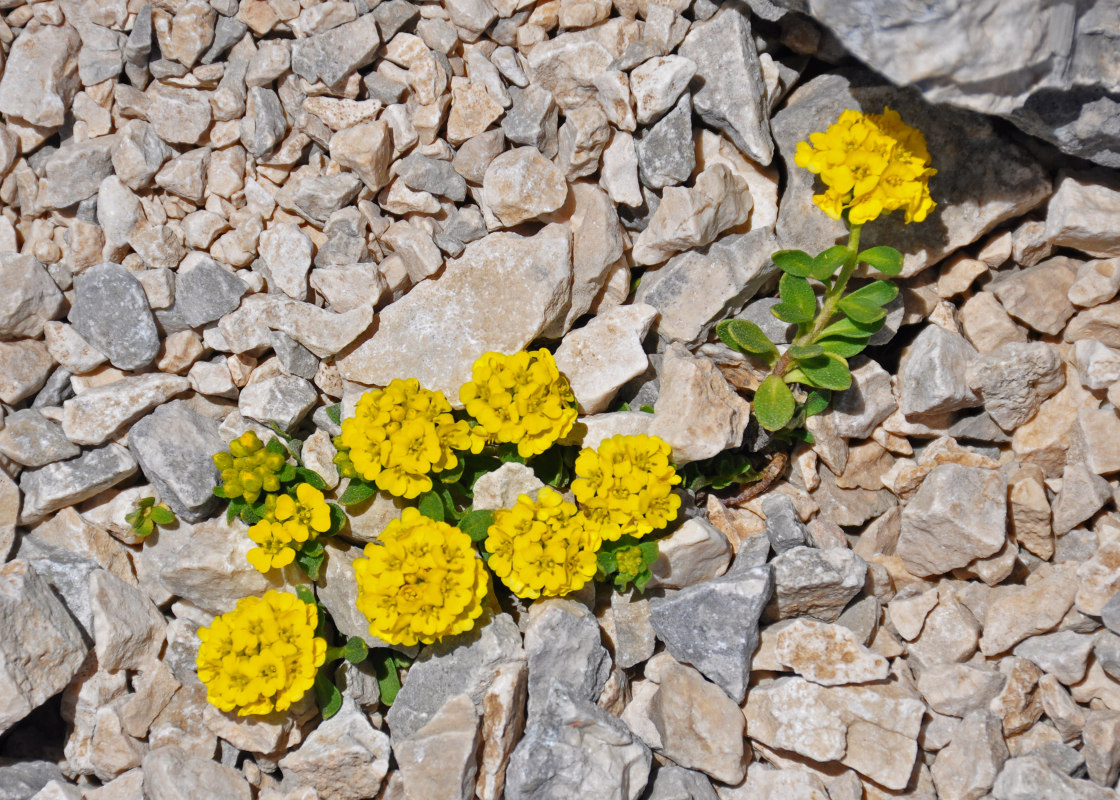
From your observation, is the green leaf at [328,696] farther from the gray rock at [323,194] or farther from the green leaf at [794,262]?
the green leaf at [794,262]

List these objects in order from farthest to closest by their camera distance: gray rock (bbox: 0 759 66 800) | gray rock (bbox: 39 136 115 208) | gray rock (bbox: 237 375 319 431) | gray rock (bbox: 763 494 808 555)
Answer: gray rock (bbox: 39 136 115 208) → gray rock (bbox: 237 375 319 431) → gray rock (bbox: 763 494 808 555) → gray rock (bbox: 0 759 66 800)

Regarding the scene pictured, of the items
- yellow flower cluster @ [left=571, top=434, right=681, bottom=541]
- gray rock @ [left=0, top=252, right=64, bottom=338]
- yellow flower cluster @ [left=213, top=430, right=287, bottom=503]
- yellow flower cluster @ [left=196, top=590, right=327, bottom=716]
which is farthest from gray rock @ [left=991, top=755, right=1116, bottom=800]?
gray rock @ [left=0, top=252, right=64, bottom=338]

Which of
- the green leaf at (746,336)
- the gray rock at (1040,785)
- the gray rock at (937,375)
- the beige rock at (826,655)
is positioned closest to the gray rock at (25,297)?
the green leaf at (746,336)

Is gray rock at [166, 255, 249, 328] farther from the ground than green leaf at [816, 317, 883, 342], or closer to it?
farther from the ground

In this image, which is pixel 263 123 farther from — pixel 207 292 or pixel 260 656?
pixel 260 656

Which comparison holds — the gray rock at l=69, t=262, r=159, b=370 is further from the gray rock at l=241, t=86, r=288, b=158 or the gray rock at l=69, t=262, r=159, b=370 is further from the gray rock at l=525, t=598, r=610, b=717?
the gray rock at l=525, t=598, r=610, b=717

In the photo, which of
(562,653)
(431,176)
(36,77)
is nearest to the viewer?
(562,653)

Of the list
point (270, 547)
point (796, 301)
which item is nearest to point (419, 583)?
point (270, 547)
